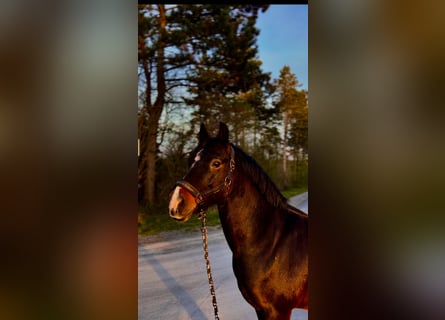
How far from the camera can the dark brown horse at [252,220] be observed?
126 cm

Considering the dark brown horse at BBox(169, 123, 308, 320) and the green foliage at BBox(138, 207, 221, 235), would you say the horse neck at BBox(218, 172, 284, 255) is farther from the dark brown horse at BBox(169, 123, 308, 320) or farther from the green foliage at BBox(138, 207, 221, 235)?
the green foliage at BBox(138, 207, 221, 235)

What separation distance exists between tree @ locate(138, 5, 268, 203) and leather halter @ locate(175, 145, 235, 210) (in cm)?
165

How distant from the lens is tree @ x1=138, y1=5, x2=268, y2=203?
2.74 m

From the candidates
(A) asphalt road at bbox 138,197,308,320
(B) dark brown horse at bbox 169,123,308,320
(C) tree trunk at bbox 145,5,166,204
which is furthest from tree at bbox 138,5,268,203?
(B) dark brown horse at bbox 169,123,308,320

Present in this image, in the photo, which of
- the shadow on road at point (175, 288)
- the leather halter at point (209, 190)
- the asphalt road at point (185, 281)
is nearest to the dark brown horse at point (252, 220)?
the leather halter at point (209, 190)

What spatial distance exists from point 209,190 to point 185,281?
128cm

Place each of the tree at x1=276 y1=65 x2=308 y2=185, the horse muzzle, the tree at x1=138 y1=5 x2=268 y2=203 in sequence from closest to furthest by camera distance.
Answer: the horse muzzle
the tree at x1=138 y1=5 x2=268 y2=203
the tree at x1=276 y1=65 x2=308 y2=185

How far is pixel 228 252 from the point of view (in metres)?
2.52

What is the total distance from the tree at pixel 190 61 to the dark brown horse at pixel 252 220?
1.60 m

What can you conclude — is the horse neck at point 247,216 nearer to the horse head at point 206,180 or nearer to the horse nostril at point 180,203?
the horse head at point 206,180

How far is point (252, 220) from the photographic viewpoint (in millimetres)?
1307
